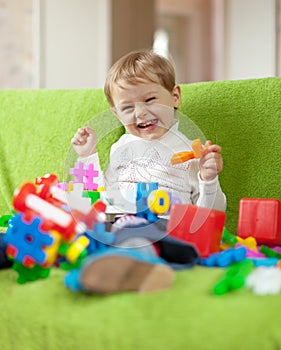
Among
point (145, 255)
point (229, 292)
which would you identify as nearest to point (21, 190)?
point (145, 255)

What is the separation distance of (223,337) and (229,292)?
109 millimetres

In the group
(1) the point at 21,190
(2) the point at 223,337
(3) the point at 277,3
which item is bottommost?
(2) the point at 223,337

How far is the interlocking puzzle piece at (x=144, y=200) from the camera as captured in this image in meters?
1.18

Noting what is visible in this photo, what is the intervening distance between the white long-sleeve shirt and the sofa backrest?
0.14ft

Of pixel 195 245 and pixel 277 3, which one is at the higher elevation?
pixel 277 3

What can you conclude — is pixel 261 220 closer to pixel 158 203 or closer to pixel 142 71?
pixel 158 203

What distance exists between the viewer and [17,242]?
1.00m

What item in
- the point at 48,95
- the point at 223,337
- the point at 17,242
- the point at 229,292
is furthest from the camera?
the point at 48,95

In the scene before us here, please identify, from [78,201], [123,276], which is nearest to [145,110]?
[78,201]

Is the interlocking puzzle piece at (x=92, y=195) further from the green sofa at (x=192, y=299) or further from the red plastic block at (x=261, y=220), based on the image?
the red plastic block at (x=261, y=220)

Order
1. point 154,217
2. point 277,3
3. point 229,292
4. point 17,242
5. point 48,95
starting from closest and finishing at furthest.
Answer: point 229,292 < point 17,242 < point 154,217 < point 48,95 < point 277,3

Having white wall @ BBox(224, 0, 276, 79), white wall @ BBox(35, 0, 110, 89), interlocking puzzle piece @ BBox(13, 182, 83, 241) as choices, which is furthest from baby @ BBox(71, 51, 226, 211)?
white wall @ BBox(35, 0, 110, 89)

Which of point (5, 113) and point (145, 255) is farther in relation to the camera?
point (5, 113)

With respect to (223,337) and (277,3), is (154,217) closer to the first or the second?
(223,337)
